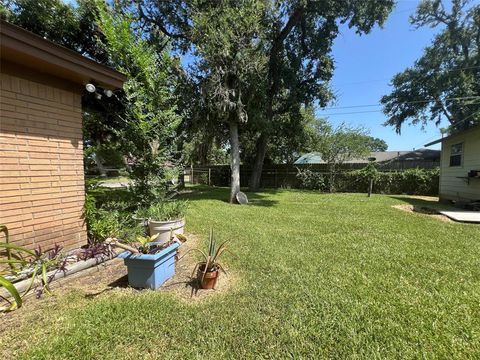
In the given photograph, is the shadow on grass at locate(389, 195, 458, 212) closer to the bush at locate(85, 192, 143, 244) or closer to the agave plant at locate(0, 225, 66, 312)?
the bush at locate(85, 192, 143, 244)

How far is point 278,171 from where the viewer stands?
55.9ft

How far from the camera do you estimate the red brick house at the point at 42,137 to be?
2883 millimetres

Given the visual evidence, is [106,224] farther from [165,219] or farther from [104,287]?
[104,287]

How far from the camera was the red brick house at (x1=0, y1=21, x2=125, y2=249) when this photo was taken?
2883 mm

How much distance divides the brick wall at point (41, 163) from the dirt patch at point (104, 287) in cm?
69

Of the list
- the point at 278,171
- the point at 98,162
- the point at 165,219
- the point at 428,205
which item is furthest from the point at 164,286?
the point at 278,171

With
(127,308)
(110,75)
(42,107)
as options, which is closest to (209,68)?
(110,75)

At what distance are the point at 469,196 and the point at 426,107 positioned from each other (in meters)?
15.0

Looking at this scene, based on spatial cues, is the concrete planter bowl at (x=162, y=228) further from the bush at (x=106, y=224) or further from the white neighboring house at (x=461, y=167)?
the white neighboring house at (x=461, y=167)

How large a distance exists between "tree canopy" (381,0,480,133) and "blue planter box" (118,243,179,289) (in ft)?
74.3

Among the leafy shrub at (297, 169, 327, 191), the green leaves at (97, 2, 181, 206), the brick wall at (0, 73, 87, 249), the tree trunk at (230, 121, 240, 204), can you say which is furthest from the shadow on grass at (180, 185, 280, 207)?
the brick wall at (0, 73, 87, 249)

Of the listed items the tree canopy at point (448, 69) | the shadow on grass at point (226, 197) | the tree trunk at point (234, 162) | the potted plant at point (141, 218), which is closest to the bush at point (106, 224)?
the potted plant at point (141, 218)

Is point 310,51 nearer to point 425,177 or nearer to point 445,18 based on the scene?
point 425,177

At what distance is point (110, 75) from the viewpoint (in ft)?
12.2
